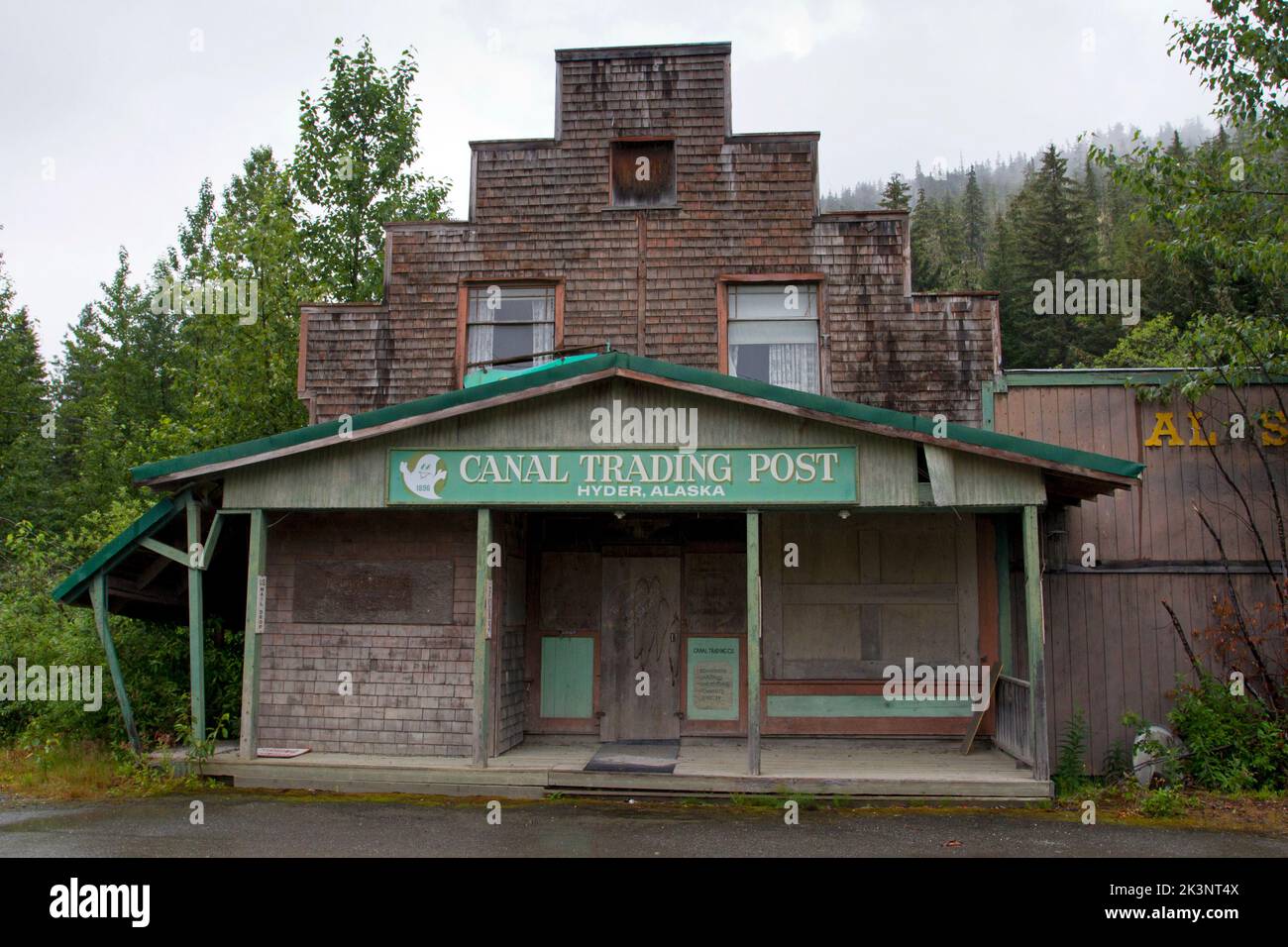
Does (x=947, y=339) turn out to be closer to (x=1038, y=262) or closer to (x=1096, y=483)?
(x=1096, y=483)

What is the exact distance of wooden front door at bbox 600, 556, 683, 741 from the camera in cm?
1277

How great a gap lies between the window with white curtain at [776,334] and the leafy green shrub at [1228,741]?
569cm

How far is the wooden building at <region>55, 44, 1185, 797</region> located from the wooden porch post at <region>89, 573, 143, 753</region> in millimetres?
61

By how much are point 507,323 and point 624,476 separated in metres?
4.30

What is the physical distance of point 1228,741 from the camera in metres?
11.1

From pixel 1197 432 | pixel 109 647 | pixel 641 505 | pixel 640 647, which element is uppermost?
pixel 1197 432

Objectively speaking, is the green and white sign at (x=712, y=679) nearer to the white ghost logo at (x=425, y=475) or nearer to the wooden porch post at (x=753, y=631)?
the wooden porch post at (x=753, y=631)

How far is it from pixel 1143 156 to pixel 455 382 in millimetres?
9073

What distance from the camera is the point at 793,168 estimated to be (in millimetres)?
14000

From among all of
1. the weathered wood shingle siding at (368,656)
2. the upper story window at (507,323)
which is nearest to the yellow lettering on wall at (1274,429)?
the upper story window at (507,323)

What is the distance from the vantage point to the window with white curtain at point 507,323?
14.0 meters

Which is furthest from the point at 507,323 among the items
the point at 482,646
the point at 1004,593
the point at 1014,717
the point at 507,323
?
the point at 1014,717

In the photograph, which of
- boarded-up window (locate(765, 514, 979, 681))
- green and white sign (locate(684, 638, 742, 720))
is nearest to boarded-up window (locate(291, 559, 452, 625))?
green and white sign (locate(684, 638, 742, 720))

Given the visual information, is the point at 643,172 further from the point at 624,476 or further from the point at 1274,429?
the point at 1274,429
